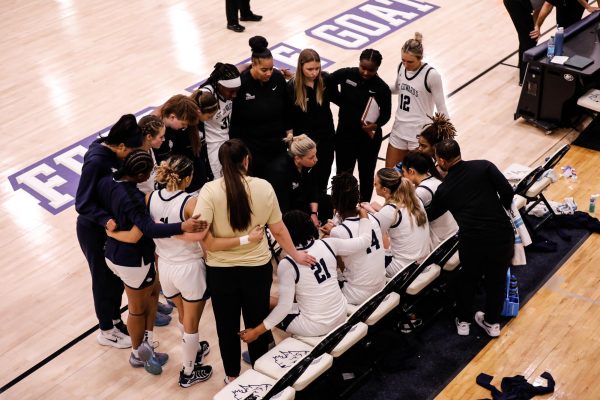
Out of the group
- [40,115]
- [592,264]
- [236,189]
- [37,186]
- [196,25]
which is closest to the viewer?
[236,189]

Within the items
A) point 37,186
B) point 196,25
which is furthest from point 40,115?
point 196,25

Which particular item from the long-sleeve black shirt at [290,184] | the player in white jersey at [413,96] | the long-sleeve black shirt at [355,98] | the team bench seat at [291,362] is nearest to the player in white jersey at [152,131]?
the long-sleeve black shirt at [290,184]

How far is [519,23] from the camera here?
29.4 ft

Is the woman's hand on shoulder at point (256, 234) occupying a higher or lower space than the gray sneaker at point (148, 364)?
higher

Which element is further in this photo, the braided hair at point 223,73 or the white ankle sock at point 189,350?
the braided hair at point 223,73

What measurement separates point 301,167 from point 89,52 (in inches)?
218

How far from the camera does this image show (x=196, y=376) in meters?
5.40

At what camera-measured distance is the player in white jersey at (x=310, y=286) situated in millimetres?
4820

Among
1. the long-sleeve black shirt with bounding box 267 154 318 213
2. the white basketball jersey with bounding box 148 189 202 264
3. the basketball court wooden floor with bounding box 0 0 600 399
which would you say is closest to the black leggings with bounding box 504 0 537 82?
the basketball court wooden floor with bounding box 0 0 600 399

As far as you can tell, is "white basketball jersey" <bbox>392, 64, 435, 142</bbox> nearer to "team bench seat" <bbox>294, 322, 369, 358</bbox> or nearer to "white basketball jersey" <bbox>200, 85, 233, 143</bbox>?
"white basketball jersey" <bbox>200, 85, 233, 143</bbox>

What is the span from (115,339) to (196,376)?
0.76m

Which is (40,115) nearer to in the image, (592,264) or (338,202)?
(338,202)

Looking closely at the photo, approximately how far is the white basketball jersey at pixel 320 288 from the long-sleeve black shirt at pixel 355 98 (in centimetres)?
184

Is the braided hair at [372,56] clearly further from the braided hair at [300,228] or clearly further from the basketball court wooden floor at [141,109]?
the basketball court wooden floor at [141,109]
